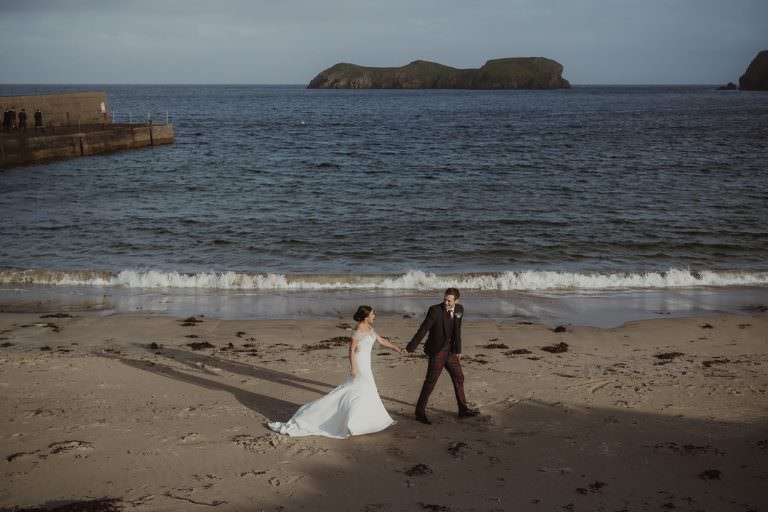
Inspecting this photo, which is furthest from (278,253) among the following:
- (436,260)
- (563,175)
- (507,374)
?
(563,175)

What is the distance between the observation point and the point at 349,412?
8.77 meters

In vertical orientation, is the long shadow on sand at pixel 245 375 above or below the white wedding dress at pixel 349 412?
below

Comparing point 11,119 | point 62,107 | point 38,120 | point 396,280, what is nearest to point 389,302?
point 396,280

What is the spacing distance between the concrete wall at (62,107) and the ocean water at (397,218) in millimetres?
5610

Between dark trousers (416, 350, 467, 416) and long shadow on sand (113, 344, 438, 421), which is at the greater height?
dark trousers (416, 350, 467, 416)

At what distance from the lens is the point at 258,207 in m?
31.5

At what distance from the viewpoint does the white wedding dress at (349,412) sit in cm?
878

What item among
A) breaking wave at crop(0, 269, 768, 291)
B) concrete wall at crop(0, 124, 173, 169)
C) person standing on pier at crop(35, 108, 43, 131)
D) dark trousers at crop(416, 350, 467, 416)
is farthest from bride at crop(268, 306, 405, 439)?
person standing on pier at crop(35, 108, 43, 131)

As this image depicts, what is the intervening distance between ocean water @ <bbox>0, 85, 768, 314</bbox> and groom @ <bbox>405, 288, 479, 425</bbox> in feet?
29.7

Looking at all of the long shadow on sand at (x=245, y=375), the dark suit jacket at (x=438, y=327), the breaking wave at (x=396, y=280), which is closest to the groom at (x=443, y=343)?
the dark suit jacket at (x=438, y=327)

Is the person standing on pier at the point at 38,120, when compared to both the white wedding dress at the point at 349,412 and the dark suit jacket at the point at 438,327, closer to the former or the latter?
the white wedding dress at the point at 349,412

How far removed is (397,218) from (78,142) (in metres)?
29.9

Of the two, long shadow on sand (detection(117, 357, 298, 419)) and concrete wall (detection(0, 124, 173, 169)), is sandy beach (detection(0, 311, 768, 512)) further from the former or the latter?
concrete wall (detection(0, 124, 173, 169))

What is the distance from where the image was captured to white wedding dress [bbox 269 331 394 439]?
28.8 ft
